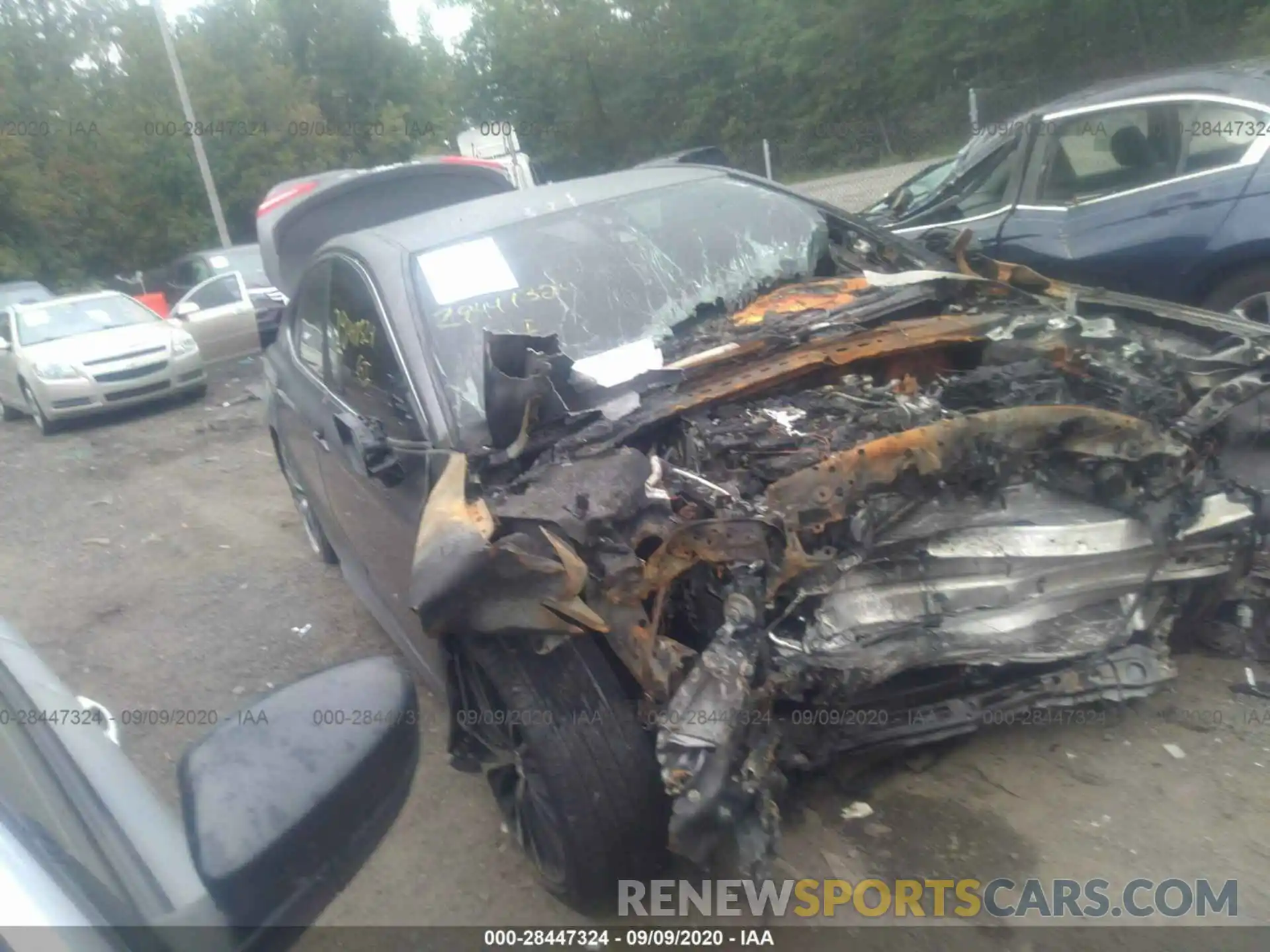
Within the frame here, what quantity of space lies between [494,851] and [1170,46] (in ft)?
78.2

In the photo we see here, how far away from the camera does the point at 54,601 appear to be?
229 inches

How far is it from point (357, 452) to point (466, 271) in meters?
0.78

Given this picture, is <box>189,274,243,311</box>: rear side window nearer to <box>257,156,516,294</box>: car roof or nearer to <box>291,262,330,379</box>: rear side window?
<box>257,156,516,294</box>: car roof

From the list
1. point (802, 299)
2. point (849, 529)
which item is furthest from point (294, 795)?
point (802, 299)

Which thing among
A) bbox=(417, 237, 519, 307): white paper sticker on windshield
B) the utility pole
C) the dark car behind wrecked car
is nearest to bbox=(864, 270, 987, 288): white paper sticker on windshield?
the dark car behind wrecked car

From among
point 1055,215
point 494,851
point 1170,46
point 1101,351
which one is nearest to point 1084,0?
point 1170,46

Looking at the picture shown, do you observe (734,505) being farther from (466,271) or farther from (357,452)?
(466,271)

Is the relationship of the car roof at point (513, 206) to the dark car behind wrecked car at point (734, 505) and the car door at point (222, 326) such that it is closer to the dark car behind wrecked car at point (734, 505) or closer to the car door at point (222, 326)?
the dark car behind wrecked car at point (734, 505)

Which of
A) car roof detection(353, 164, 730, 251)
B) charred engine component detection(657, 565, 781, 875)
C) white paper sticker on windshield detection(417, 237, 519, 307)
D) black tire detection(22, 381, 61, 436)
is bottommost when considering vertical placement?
black tire detection(22, 381, 61, 436)

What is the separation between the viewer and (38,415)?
35.1 feet

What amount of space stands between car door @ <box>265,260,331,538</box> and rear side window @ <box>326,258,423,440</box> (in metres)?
0.13

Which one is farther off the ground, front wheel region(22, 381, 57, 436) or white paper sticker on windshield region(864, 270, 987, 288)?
white paper sticker on windshield region(864, 270, 987, 288)

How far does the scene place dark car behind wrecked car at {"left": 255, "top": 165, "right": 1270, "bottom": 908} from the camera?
2.51 metres

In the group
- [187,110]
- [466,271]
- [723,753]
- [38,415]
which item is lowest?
[38,415]
